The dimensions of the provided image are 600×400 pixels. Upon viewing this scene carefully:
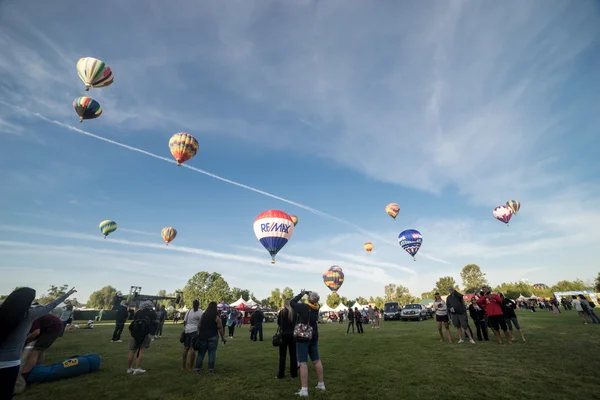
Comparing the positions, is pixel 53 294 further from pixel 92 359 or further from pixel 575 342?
pixel 575 342

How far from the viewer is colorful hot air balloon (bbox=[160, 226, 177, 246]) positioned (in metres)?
44.6

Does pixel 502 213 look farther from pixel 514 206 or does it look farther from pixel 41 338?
pixel 41 338

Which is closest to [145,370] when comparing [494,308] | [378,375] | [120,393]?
[120,393]

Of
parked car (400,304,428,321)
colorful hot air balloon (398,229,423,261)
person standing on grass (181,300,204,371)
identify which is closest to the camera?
person standing on grass (181,300,204,371)

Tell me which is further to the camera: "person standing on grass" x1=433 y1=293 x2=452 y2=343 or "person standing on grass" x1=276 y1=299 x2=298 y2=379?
"person standing on grass" x1=433 y1=293 x2=452 y2=343

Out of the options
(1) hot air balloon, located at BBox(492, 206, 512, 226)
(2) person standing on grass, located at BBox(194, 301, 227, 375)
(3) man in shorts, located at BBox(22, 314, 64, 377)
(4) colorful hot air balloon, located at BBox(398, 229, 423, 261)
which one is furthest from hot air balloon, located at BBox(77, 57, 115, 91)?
(1) hot air balloon, located at BBox(492, 206, 512, 226)

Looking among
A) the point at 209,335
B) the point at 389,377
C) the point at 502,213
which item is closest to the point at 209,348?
the point at 209,335

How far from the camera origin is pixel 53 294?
110 m

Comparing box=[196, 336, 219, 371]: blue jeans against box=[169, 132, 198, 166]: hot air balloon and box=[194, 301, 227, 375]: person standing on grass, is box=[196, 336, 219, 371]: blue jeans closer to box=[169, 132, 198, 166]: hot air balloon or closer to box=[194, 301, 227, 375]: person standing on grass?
box=[194, 301, 227, 375]: person standing on grass

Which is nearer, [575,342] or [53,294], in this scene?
[575,342]

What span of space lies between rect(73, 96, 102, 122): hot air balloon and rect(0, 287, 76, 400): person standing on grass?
28116 mm

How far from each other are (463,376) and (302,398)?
409 centimetres

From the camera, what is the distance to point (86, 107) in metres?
24.9

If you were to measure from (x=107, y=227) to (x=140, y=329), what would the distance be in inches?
1634
